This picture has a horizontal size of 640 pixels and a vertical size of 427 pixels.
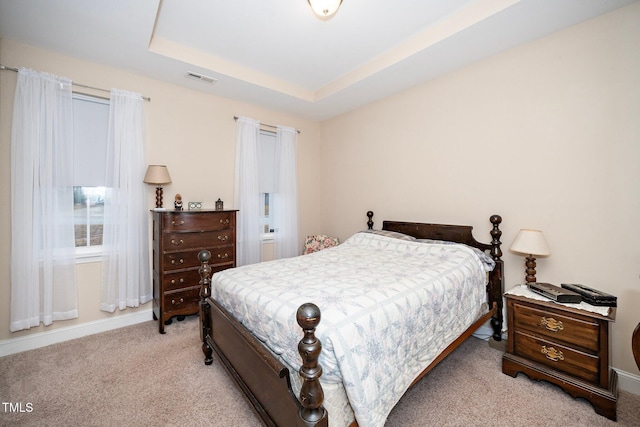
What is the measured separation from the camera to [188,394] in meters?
1.87

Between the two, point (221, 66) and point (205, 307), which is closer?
point (205, 307)

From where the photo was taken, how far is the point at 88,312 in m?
2.78

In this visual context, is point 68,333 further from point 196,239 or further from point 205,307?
point 205,307

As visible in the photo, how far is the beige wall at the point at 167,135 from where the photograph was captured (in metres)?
2.39

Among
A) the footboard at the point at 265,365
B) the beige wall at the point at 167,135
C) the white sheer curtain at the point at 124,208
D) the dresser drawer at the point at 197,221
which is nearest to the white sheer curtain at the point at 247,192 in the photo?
the beige wall at the point at 167,135

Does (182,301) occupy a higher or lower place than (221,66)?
lower

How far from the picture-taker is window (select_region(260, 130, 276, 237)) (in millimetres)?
4062

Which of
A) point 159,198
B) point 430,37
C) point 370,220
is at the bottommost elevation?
point 370,220

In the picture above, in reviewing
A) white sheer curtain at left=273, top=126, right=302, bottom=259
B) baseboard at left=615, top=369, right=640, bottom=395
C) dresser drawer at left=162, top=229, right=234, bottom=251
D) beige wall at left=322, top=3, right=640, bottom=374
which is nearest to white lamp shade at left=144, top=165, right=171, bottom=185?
dresser drawer at left=162, top=229, right=234, bottom=251

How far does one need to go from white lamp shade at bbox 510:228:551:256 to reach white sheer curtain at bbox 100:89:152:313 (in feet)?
12.5

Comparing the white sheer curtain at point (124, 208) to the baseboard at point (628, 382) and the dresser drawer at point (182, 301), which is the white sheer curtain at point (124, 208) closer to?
the dresser drawer at point (182, 301)

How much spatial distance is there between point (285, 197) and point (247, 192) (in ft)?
2.12

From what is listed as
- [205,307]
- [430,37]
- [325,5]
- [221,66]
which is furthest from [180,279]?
[430,37]

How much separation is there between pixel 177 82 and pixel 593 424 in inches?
187
